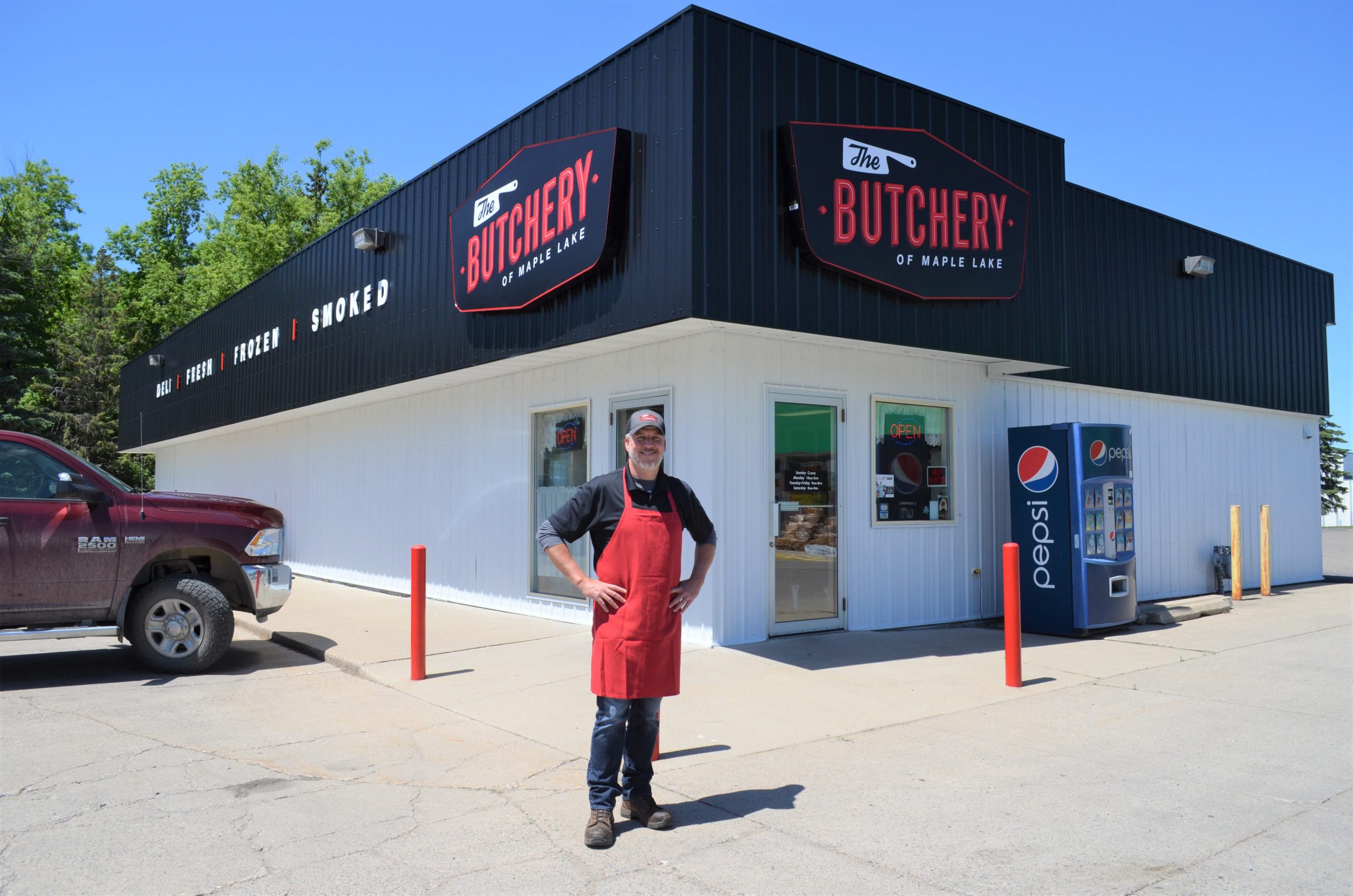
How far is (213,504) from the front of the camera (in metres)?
8.90

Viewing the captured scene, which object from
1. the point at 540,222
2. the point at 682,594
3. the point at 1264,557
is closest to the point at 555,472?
the point at 540,222

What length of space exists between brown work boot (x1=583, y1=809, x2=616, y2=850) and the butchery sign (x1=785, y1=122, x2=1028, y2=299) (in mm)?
5785

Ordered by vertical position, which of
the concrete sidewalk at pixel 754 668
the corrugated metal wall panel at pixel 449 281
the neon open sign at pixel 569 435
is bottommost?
the concrete sidewalk at pixel 754 668

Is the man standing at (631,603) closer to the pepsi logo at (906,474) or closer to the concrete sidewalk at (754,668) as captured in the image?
the concrete sidewalk at (754,668)

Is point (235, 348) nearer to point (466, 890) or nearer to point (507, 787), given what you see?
point (507, 787)

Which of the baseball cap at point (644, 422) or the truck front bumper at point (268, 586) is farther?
the truck front bumper at point (268, 586)

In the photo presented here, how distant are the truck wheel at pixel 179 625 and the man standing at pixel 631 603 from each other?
17.5ft

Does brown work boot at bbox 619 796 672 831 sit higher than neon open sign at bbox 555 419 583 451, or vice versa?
neon open sign at bbox 555 419 583 451

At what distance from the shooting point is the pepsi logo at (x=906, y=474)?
1090 cm

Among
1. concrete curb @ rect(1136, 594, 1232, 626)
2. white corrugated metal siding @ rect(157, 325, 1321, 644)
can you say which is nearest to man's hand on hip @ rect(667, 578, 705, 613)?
white corrugated metal siding @ rect(157, 325, 1321, 644)

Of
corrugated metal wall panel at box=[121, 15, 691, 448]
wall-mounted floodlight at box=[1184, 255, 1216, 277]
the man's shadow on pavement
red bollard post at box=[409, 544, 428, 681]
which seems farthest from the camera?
wall-mounted floodlight at box=[1184, 255, 1216, 277]

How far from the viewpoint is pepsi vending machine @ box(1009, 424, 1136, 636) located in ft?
34.1

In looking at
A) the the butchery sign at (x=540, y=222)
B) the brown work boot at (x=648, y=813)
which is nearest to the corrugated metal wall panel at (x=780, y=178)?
the the butchery sign at (x=540, y=222)

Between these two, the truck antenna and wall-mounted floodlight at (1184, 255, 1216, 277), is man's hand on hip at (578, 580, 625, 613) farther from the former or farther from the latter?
wall-mounted floodlight at (1184, 255, 1216, 277)
